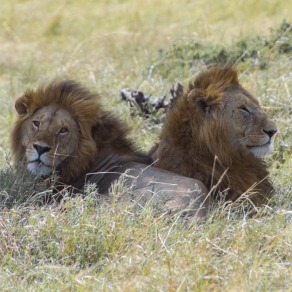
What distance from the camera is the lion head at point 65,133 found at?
6.41 m

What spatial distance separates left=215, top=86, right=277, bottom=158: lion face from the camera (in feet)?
20.2

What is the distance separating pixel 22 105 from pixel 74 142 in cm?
49

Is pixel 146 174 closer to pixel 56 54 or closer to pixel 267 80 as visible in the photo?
pixel 267 80

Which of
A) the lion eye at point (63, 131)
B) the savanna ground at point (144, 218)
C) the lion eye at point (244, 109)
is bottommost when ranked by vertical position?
the savanna ground at point (144, 218)

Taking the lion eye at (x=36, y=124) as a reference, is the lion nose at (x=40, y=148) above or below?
below

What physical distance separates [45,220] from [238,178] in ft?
4.57

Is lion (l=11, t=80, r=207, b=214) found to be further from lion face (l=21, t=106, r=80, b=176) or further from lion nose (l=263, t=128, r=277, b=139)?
lion nose (l=263, t=128, r=277, b=139)

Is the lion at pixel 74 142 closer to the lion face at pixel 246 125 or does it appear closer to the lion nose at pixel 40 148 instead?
the lion nose at pixel 40 148

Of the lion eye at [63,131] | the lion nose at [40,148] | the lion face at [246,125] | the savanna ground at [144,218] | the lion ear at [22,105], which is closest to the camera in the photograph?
the savanna ground at [144,218]

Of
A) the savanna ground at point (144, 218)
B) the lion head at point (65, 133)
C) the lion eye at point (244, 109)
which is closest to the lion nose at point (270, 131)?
the lion eye at point (244, 109)

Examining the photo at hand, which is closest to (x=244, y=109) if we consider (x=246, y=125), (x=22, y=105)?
(x=246, y=125)

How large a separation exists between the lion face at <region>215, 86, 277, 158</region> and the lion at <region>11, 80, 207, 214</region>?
47 cm

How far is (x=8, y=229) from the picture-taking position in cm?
537

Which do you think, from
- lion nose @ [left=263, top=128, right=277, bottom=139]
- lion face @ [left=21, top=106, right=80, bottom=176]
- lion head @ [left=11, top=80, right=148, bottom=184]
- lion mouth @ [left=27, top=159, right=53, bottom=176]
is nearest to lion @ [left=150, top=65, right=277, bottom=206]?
lion nose @ [left=263, top=128, right=277, bottom=139]
